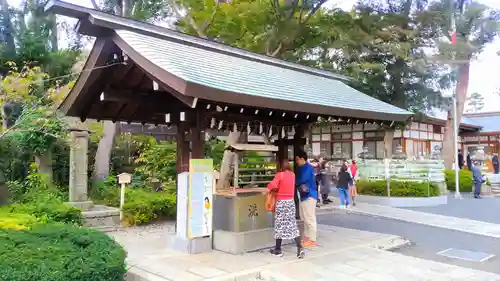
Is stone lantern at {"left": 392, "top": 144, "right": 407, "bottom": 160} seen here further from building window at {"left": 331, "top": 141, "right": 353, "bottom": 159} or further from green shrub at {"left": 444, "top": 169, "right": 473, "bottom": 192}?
building window at {"left": 331, "top": 141, "right": 353, "bottom": 159}

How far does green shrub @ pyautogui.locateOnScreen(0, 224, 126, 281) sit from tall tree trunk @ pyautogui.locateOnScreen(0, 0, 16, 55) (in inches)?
394

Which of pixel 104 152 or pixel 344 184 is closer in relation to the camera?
pixel 104 152

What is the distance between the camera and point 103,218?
10312 mm

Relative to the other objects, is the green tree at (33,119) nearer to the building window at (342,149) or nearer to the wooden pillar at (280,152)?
the wooden pillar at (280,152)

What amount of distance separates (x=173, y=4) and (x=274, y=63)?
10.2 meters

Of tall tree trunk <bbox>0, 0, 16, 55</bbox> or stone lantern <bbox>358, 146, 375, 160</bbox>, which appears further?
stone lantern <bbox>358, 146, 375, 160</bbox>

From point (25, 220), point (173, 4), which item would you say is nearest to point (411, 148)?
point (173, 4)

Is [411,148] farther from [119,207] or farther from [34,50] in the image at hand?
[34,50]

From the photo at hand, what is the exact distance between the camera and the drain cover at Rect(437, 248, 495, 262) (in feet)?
25.4

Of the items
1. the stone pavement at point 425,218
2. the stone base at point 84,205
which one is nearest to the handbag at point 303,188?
the stone pavement at point 425,218

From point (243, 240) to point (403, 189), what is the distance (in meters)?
10.5

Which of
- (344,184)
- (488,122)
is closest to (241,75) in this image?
(344,184)

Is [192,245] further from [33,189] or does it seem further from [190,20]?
[190,20]

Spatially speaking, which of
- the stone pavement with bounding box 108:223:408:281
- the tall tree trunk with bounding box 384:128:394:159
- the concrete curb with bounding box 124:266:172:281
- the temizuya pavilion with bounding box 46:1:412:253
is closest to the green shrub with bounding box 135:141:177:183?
the stone pavement with bounding box 108:223:408:281
